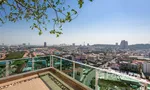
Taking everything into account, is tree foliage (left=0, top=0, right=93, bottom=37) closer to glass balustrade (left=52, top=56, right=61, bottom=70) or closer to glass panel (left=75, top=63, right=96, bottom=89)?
glass panel (left=75, top=63, right=96, bottom=89)

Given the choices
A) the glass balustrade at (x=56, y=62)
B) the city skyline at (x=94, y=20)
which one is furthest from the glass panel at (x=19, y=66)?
the city skyline at (x=94, y=20)

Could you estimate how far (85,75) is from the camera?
11.9ft

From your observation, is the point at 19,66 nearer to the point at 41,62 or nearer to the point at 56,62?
the point at 41,62

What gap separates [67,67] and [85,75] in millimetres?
1351

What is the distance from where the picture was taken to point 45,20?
2482 millimetres

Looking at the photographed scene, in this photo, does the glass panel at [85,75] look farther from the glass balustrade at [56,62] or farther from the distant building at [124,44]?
the distant building at [124,44]

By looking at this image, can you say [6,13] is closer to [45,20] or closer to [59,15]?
[45,20]

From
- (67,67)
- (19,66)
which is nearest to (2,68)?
(19,66)

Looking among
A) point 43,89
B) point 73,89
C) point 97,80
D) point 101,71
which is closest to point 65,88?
point 73,89

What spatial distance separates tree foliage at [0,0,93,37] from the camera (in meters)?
1.97

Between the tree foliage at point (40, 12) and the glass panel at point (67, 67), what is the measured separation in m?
2.52

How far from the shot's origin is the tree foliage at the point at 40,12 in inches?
77.5

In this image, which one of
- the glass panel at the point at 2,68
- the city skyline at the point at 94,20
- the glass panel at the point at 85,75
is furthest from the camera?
the city skyline at the point at 94,20

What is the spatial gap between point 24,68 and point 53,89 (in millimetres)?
2544
